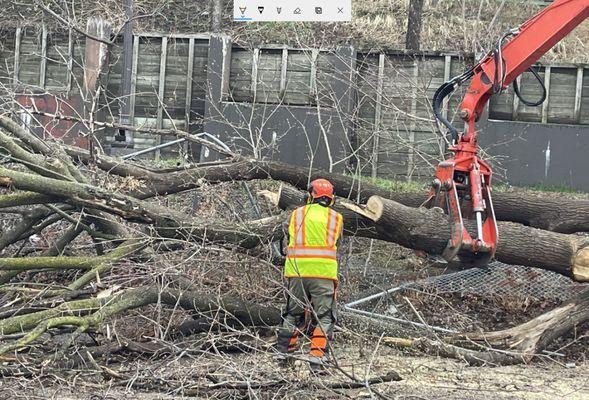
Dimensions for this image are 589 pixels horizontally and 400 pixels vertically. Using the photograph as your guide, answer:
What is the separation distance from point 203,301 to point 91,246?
6.16 ft

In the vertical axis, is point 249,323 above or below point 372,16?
below

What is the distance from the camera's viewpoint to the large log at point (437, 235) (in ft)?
21.9

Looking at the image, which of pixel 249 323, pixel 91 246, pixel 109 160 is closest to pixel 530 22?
pixel 249 323

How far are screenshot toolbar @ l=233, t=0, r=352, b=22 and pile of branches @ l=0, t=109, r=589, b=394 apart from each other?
3964mm

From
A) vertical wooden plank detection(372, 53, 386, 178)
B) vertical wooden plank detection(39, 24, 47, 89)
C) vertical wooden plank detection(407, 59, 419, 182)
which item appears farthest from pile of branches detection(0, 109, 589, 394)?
vertical wooden plank detection(39, 24, 47, 89)

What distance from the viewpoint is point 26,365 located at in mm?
5441

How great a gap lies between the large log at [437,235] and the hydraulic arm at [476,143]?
169 mm

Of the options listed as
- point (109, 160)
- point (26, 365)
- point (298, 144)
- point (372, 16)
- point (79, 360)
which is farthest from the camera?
point (372, 16)

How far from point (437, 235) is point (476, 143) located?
98 cm

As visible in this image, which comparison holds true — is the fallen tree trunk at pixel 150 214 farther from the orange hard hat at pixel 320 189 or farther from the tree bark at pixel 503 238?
the tree bark at pixel 503 238

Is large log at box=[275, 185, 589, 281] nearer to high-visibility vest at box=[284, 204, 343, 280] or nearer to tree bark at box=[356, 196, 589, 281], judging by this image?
tree bark at box=[356, 196, 589, 281]

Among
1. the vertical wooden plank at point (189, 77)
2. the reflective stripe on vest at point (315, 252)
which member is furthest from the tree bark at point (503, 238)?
the vertical wooden plank at point (189, 77)

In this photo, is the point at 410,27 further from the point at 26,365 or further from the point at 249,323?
the point at 26,365

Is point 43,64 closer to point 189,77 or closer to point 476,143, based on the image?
point 189,77
